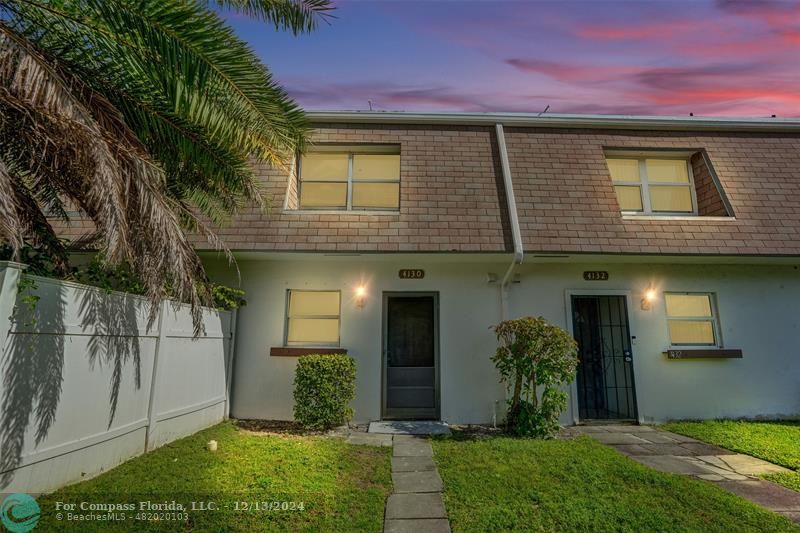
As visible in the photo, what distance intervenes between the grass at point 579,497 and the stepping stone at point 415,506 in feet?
0.36

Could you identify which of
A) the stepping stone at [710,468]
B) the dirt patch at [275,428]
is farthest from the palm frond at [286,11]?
the stepping stone at [710,468]

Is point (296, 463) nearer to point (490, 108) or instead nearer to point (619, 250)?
point (619, 250)

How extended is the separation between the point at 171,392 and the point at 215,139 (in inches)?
134

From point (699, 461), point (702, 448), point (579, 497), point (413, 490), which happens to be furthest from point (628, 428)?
point (413, 490)

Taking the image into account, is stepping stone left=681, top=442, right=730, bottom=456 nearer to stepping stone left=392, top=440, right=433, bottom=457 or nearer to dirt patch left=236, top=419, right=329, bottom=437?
stepping stone left=392, top=440, right=433, bottom=457

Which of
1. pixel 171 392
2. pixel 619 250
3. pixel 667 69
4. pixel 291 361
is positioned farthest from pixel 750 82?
pixel 171 392

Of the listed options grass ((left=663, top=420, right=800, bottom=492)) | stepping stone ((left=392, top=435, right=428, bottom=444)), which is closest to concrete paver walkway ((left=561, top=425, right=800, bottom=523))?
grass ((left=663, top=420, right=800, bottom=492))

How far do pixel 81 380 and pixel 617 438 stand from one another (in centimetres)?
703

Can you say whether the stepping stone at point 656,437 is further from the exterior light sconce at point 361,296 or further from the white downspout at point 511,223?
the exterior light sconce at point 361,296

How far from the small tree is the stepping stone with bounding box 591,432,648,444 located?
75 cm

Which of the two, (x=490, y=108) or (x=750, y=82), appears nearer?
(x=750, y=82)

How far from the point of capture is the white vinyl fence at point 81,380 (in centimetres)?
299

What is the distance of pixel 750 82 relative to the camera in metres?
7.11

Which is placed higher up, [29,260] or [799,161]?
[799,161]
